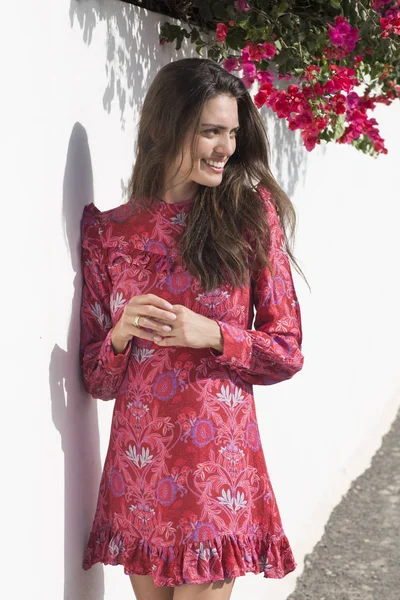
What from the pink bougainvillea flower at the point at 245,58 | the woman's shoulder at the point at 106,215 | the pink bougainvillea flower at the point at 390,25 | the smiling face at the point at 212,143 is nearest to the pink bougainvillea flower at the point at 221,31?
the pink bougainvillea flower at the point at 245,58

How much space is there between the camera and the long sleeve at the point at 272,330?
235cm

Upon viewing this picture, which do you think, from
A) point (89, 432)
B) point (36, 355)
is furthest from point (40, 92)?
point (89, 432)

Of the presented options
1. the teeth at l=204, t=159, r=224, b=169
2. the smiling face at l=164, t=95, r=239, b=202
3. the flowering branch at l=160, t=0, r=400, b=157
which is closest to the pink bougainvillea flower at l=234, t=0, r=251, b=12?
the flowering branch at l=160, t=0, r=400, b=157

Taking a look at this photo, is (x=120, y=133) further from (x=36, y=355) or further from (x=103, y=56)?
(x=36, y=355)

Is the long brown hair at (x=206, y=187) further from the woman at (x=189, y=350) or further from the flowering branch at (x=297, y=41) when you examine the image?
the flowering branch at (x=297, y=41)

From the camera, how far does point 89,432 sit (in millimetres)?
2543

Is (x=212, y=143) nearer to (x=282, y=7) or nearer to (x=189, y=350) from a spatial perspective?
(x=189, y=350)

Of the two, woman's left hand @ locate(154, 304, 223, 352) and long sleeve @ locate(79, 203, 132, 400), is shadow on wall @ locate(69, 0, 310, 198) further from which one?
woman's left hand @ locate(154, 304, 223, 352)

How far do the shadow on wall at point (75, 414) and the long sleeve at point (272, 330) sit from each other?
0.35 m

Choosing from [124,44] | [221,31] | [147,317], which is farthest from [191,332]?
[221,31]

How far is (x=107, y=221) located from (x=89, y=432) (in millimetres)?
525

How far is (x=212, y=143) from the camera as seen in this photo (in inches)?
93.5

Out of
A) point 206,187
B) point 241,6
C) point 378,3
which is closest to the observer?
point 206,187

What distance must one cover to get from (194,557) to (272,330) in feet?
1.80
